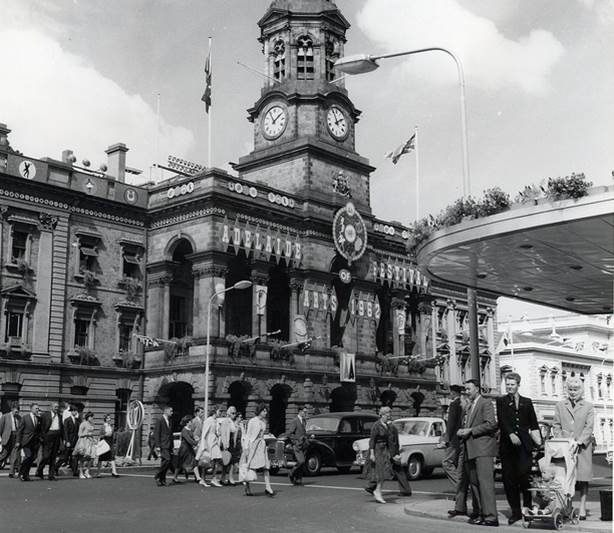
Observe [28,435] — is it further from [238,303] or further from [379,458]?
[238,303]

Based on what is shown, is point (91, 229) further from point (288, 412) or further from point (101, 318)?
point (288, 412)

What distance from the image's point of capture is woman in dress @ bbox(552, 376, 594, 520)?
12703mm

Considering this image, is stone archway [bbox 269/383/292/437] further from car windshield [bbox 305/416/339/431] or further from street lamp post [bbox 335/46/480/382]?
street lamp post [bbox 335/46/480/382]

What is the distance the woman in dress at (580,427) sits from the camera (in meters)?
12.7

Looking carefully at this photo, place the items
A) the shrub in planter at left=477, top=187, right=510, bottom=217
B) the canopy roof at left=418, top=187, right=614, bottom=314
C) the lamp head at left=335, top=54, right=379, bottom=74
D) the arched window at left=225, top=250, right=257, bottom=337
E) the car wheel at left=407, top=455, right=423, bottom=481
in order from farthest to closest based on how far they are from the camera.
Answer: the arched window at left=225, top=250, right=257, bottom=337 < the car wheel at left=407, top=455, right=423, bottom=481 < the lamp head at left=335, top=54, right=379, bottom=74 < the shrub in planter at left=477, top=187, right=510, bottom=217 < the canopy roof at left=418, top=187, right=614, bottom=314

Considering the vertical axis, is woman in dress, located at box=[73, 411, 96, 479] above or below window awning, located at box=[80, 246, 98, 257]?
below

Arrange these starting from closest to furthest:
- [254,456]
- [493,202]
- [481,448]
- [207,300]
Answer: [481,448]
[493,202]
[254,456]
[207,300]

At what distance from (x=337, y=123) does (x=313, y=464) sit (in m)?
30.0

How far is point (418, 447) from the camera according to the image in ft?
82.6

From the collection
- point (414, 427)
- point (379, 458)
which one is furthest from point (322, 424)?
point (379, 458)

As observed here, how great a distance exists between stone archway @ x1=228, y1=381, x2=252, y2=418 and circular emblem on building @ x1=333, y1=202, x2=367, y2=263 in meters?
10.1

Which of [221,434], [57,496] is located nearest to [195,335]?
[221,434]

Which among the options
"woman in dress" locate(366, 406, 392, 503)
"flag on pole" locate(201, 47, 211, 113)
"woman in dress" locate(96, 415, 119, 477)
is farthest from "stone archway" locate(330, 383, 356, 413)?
"woman in dress" locate(366, 406, 392, 503)

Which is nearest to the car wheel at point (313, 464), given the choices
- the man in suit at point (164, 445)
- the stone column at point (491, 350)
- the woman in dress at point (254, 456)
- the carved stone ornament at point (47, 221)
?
the man in suit at point (164, 445)
